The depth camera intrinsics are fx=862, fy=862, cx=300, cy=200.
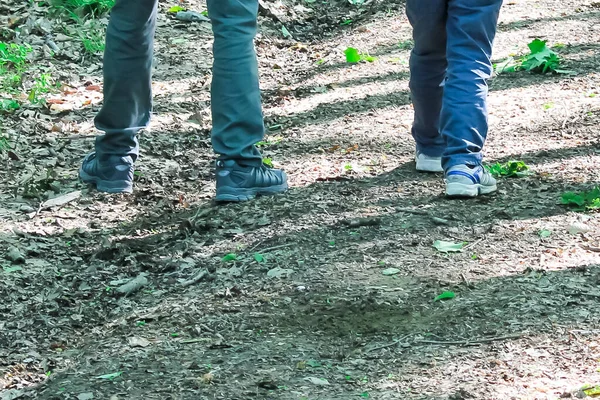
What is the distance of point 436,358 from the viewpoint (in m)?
2.69

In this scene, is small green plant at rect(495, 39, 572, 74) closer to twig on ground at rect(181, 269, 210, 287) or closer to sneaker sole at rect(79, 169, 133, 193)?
sneaker sole at rect(79, 169, 133, 193)

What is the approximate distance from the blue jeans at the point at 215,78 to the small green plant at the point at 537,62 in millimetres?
2589

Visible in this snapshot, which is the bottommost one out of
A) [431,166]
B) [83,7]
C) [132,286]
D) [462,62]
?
[132,286]

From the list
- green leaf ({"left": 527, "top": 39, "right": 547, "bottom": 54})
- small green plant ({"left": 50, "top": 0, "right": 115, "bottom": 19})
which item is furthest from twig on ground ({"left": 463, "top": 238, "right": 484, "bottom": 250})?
small green plant ({"left": 50, "top": 0, "right": 115, "bottom": 19})

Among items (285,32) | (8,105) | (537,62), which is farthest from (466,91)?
(285,32)

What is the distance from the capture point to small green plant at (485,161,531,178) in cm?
424

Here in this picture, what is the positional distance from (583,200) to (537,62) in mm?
2326

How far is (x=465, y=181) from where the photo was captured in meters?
3.87

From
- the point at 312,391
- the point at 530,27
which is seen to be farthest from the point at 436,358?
the point at 530,27

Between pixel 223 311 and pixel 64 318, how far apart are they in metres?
0.61

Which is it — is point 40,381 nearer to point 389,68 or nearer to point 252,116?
point 252,116

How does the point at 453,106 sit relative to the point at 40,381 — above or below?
above

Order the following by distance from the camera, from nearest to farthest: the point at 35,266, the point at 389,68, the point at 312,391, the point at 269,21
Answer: the point at 312,391 → the point at 35,266 → the point at 389,68 → the point at 269,21

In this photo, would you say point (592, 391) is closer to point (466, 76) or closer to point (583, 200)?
point (583, 200)
